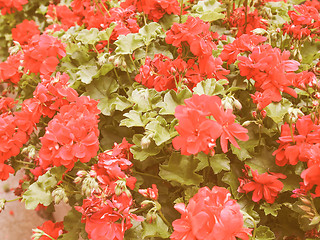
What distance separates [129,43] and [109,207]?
583 mm

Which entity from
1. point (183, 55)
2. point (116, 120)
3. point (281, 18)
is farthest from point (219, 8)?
point (116, 120)

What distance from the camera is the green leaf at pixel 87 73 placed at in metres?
1.18

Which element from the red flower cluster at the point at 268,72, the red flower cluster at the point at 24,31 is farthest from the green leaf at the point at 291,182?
the red flower cluster at the point at 24,31

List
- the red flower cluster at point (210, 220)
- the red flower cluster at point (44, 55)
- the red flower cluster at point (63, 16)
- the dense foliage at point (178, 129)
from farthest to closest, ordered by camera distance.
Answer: the red flower cluster at point (63, 16) → the red flower cluster at point (44, 55) → the dense foliage at point (178, 129) → the red flower cluster at point (210, 220)

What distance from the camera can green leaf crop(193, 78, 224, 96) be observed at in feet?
3.14

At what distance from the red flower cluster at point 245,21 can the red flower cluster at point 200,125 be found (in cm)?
63

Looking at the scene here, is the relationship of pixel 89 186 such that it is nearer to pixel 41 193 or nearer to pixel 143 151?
pixel 143 151

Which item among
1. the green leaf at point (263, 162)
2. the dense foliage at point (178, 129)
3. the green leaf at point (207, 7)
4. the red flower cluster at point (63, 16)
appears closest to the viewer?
the dense foliage at point (178, 129)

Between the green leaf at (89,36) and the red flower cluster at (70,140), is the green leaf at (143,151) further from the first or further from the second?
the green leaf at (89,36)

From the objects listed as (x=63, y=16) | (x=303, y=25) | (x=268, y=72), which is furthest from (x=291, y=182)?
(x=63, y=16)

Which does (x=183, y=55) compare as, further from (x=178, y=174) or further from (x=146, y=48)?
(x=178, y=174)

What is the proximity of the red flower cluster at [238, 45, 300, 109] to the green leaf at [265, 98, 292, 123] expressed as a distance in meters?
0.07

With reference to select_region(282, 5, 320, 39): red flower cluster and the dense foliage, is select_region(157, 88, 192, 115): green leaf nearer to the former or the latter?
the dense foliage

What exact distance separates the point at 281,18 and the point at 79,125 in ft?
3.26
